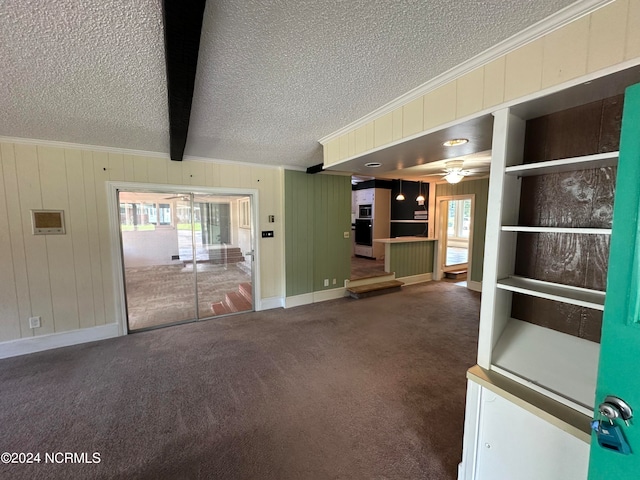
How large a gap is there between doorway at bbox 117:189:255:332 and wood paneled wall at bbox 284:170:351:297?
709 millimetres

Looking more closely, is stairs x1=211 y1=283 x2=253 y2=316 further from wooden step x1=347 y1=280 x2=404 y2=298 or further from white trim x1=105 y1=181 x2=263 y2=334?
wooden step x1=347 y1=280 x2=404 y2=298

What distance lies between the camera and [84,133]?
2803mm

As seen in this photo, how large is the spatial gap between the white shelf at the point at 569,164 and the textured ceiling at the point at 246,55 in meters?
0.67

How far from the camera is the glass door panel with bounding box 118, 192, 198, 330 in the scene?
4.07 metres

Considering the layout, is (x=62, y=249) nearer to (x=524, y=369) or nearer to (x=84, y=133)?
(x=84, y=133)

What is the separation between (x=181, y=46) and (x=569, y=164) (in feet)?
6.36

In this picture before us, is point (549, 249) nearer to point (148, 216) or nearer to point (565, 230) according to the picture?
point (565, 230)

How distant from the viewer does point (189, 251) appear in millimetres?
4184

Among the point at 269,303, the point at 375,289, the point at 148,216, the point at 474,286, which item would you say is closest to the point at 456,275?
the point at 474,286

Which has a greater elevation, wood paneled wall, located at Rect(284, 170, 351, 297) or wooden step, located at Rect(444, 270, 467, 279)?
wood paneled wall, located at Rect(284, 170, 351, 297)

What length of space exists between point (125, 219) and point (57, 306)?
1.38 m

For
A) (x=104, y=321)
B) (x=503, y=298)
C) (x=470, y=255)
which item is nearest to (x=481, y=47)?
(x=503, y=298)

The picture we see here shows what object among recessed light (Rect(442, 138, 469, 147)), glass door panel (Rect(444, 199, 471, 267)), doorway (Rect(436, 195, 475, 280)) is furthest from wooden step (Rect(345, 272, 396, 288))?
glass door panel (Rect(444, 199, 471, 267))

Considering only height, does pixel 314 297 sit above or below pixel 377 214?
below
